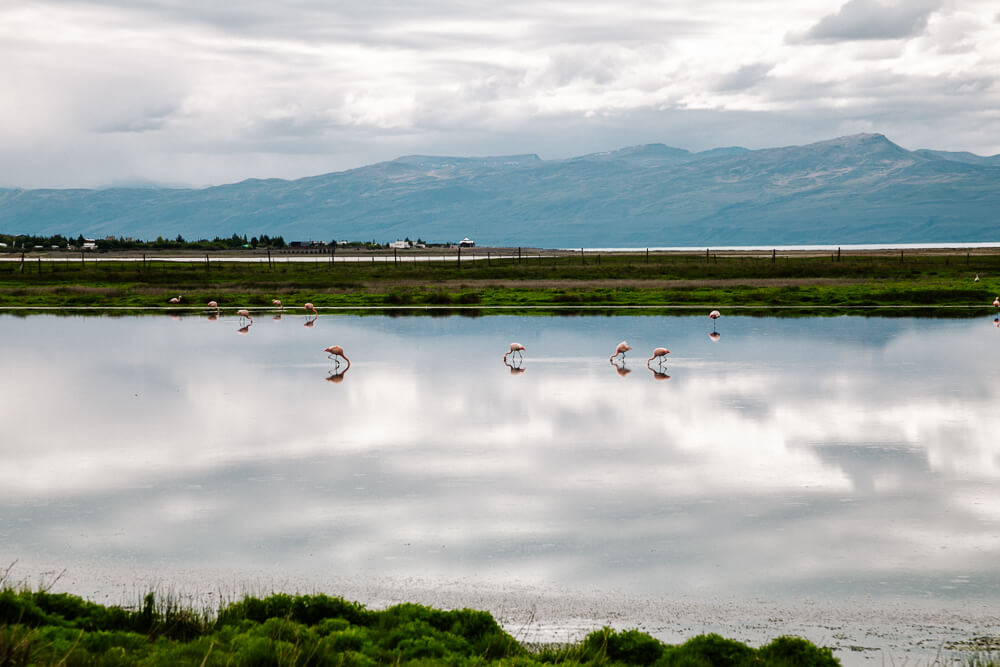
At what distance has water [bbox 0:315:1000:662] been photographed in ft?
36.6

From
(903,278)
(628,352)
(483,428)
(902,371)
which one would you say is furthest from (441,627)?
(903,278)

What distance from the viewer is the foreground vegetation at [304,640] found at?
8828mm

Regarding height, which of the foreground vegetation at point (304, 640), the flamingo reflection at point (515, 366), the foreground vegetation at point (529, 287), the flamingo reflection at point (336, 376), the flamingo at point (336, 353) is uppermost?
the foreground vegetation at point (529, 287)

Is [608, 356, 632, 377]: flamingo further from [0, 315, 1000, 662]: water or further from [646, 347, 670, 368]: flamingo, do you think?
[646, 347, 670, 368]: flamingo

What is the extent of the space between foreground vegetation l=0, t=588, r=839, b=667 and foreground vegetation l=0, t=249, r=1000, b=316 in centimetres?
4202

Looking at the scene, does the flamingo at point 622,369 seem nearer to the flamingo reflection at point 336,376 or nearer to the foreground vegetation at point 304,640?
the flamingo reflection at point 336,376

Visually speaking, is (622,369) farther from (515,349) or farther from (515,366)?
(515,349)

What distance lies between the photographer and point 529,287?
219ft

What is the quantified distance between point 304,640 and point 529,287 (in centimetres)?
5783

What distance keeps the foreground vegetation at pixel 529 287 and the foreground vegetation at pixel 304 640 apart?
42.0 metres

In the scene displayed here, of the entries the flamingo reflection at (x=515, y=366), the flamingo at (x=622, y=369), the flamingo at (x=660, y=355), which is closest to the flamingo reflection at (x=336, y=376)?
the flamingo reflection at (x=515, y=366)

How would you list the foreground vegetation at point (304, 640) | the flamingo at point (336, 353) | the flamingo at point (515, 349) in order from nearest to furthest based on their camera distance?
the foreground vegetation at point (304, 640), the flamingo at point (336, 353), the flamingo at point (515, 349)

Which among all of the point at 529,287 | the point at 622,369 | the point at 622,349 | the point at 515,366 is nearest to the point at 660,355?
the point at 622,349

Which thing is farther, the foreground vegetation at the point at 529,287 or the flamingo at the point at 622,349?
the foreground vegetation at the point at 529,287
